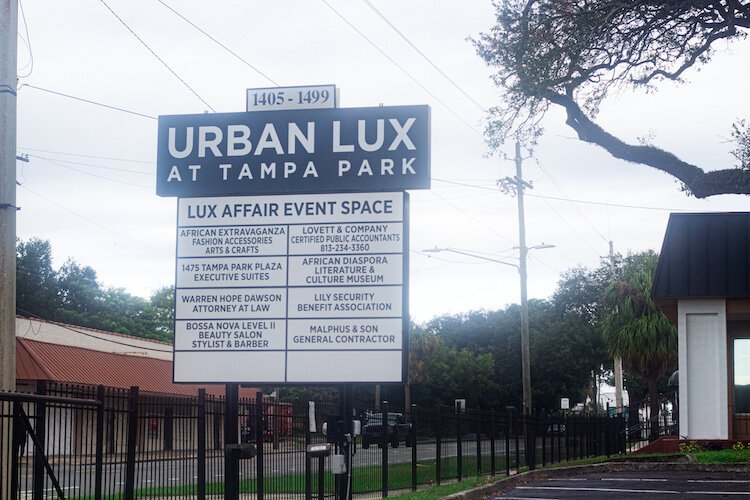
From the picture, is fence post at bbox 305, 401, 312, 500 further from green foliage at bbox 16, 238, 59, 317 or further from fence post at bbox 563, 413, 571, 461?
green foliage at bbox 16, 238, 59, 317

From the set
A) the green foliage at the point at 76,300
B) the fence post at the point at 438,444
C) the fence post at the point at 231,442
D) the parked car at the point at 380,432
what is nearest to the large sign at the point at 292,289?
the fence post at the point at 231,442

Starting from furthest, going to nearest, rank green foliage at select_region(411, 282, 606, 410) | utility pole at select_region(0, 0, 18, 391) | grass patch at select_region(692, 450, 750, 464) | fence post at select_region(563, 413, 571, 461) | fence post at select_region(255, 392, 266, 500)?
1. green foliage at select_region(411, 282, 606, 410)
2. fence post at select_region(563, 413, 571, 461)
3. grass patch at select_region(692, 450, 750, 464)
4. fence post at select_region(255, 392, 266, 500)
5. utility pole at select_region(0, 0, 18, 391)

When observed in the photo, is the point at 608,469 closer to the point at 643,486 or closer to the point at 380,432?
the point at 643,486

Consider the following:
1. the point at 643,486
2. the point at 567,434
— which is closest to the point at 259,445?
the point at 643,486

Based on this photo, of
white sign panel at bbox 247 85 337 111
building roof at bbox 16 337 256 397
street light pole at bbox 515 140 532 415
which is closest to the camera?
white sign panel at bbox 247 85 337 111

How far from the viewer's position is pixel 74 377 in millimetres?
36406

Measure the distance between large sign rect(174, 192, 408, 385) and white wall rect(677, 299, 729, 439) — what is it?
20686 mm

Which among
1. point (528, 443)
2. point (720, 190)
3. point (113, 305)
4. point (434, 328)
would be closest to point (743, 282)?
point (528, 443)

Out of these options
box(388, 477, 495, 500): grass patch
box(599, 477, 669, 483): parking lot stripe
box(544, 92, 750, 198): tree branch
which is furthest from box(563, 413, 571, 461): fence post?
box(544, 92, 750, 198): tree branch

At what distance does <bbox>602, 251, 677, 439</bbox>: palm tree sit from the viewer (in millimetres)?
44906

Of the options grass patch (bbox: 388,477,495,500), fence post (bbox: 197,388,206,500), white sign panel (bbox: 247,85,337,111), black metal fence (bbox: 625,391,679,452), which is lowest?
black metal fence (bbox: 625,391,679,452)

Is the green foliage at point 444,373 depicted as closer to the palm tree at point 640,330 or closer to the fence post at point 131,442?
the palm tree at point 640,330

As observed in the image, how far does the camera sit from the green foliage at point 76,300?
80375mm

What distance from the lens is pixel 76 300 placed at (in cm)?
8606
